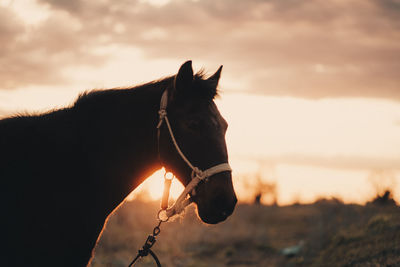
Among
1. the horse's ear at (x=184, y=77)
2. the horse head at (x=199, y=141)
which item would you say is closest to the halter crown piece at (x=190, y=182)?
the horse head at (x=199, y=141)

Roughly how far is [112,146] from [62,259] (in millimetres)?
869

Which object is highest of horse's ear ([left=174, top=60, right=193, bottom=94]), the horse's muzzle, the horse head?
horse's ear ([left=174, top=60, right=193, bottom=94])

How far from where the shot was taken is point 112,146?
2.95 meters

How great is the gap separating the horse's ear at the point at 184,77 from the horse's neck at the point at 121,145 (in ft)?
0.78

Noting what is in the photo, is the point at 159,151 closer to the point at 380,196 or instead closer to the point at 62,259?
the point at 62,259

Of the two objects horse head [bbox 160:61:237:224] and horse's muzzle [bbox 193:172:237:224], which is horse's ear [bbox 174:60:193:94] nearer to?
horse head [bbox 160:61:237:224]

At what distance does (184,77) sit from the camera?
2.87 meters

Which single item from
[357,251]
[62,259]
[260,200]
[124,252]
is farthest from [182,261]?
[260,200]

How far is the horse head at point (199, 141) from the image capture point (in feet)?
8.88

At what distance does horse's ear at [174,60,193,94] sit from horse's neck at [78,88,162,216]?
236mm

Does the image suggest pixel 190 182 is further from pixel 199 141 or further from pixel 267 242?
pixel 267 242

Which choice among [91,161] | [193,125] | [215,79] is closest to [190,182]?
[193,125]

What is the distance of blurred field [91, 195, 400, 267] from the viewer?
7.70 m

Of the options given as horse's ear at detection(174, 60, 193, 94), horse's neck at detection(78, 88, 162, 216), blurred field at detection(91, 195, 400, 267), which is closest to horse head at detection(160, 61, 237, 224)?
horse's ear at detection(174, 60, 193, 94)
